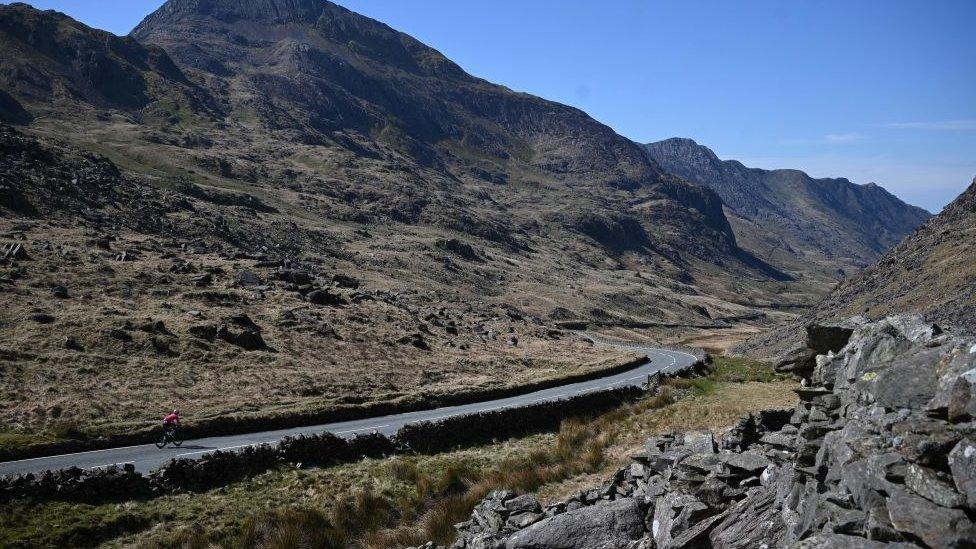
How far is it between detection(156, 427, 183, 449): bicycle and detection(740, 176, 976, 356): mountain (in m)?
40.5

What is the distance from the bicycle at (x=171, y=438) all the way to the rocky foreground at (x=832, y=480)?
14540mm

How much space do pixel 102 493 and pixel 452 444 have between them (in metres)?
14.2

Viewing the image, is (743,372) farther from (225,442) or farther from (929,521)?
(929,521)

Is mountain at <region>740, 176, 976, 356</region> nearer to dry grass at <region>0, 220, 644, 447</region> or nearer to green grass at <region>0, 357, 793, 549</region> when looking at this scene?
dry grass at <region>0, 220, 644, 447</region>

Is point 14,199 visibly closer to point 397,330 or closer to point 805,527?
point 397,330

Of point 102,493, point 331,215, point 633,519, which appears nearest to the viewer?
point 633,519

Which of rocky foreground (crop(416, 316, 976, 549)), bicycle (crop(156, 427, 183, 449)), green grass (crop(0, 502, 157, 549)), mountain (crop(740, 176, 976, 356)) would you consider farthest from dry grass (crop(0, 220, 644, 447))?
mountain (crop(740, 176, 976, 356))

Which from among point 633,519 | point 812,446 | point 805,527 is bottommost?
point 633,519

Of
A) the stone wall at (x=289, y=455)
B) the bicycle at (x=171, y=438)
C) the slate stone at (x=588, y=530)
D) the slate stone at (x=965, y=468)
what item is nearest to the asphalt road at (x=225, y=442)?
the bicycle at (x=171, y=438)

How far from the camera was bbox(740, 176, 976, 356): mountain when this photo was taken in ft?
138

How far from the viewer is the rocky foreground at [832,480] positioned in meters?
6.86

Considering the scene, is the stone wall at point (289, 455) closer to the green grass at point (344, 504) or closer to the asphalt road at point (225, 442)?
the green grass at point (344, 504)

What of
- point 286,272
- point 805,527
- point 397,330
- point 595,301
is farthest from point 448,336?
point 595,301

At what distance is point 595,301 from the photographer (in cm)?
15025
